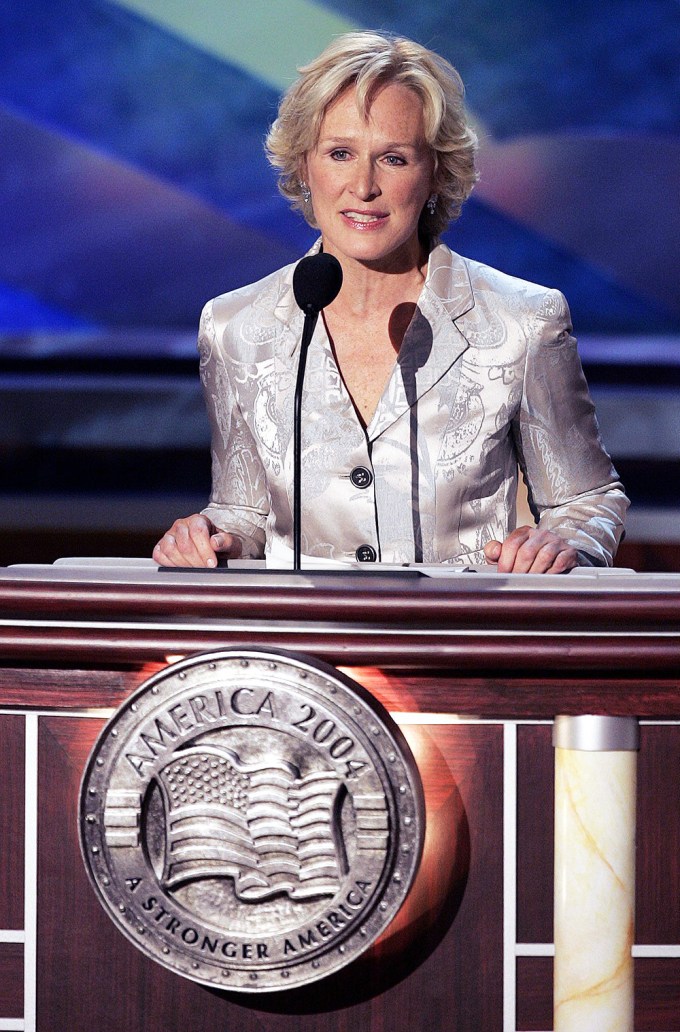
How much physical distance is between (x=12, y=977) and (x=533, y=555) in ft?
1.80

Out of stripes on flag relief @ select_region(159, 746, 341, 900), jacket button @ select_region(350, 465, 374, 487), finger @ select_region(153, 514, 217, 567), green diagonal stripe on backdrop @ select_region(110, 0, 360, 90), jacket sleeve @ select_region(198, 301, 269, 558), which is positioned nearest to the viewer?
stripes on flag relief @ select_region(159, 746, 341, 900)

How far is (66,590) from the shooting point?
2.86 ft

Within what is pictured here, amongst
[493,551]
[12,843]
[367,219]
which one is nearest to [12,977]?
[12,843]

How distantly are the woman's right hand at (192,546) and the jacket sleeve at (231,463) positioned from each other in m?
0.24

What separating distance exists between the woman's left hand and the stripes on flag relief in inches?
14.1

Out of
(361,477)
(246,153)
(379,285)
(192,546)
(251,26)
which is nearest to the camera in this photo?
(192,546)

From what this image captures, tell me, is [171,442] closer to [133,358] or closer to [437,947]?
[133,358]

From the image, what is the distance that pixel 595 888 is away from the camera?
33.3 inches

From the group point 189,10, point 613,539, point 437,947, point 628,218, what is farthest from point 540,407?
point 189,10

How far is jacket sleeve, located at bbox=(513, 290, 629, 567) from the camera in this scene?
1.49 m

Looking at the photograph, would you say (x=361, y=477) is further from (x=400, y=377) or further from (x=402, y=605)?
(x=402, y=605)

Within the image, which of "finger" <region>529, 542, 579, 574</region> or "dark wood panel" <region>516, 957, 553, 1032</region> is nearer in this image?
"dark wood panel" <region>516, 957, 553, 1032</region>

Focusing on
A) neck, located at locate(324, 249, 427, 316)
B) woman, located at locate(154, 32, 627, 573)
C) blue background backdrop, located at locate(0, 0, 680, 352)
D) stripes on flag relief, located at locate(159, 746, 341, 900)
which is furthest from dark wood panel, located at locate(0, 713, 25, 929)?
blue background backdrop, located at locate(0, 0, 680, 352)

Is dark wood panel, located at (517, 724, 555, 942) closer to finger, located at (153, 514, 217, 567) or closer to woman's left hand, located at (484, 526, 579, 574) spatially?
woman's left hand, located at (484, 526, 579, 574)
